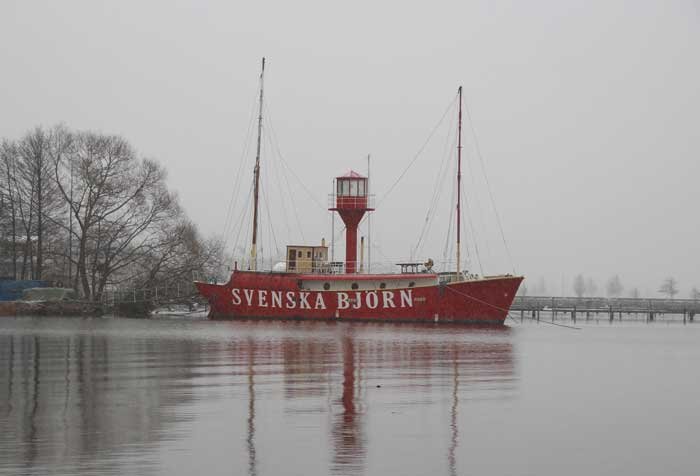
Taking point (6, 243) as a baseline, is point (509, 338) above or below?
below

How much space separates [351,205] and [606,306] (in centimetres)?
5168

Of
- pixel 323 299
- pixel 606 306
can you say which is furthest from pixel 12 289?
pixel 606 306

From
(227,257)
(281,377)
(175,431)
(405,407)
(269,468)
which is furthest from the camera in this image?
(227,257)

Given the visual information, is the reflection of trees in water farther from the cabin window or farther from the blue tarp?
the blue tarp

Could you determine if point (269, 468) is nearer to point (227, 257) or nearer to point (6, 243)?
point (6, 243)

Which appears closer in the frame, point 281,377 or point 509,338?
point 281,377

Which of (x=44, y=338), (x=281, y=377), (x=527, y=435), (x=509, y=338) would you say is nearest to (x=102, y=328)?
(x=44, y=338)

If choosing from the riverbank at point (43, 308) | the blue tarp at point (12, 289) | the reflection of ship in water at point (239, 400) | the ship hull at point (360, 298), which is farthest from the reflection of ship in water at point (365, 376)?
the blue tarp at point (12, 289)

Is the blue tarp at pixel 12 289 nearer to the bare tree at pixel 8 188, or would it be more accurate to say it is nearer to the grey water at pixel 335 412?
the bare tree at pixel 8 188

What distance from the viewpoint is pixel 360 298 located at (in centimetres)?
5409

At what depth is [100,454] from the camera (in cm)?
1146

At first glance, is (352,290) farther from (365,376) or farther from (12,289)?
(365,376)

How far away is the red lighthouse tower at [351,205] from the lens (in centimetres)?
5812

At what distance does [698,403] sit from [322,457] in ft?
34.5
